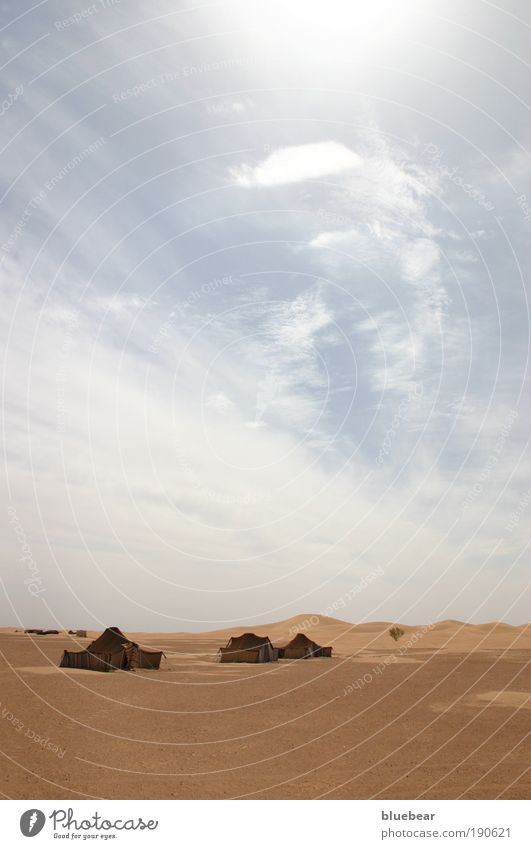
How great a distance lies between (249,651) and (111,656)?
13045 millimetres

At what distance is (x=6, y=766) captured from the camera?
1507 centimetres

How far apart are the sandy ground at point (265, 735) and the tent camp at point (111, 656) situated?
258cm

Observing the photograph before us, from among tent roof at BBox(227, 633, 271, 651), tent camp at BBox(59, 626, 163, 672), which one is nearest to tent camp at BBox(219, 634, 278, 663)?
tent roof at BBox(227, 633, 271, 651)

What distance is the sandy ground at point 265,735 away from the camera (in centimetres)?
1426

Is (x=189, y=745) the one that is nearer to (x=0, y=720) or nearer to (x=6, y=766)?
(x=6, y=766)

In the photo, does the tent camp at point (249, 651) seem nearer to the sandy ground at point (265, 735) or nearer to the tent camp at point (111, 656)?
the tent camp at point (111, 656)

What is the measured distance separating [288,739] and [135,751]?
4.98 metres

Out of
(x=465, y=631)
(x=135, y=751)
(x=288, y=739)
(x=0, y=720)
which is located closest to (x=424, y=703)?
(x=288, y=739)
